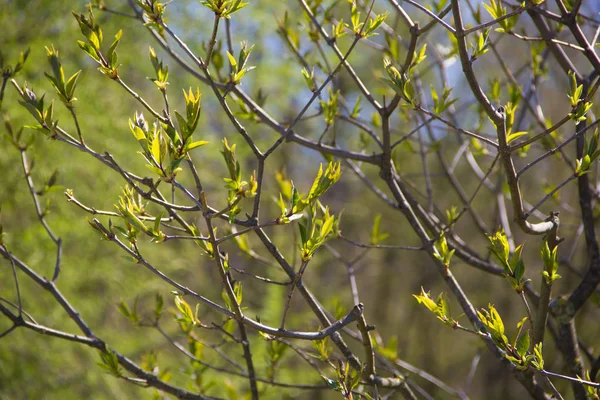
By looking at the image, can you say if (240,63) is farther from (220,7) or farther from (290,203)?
(290,203)

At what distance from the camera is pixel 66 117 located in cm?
271

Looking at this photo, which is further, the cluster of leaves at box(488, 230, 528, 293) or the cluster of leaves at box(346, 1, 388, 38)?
the cluster of leaves at box(346, 1, 388, 38)

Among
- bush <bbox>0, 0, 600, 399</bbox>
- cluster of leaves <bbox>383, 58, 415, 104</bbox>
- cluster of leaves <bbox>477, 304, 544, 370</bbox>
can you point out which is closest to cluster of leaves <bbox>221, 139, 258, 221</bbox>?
bush <bbox>0, 0, 600, 399</bbox>

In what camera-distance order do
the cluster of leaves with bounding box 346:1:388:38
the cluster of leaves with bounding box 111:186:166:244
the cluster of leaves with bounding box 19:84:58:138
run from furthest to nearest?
the cluster of leaves with bounding box 346:1:388:38
the cluster of leaves with bounding box 19:84:58:138
the cluster of leaves with bounding box 111:186:166:244

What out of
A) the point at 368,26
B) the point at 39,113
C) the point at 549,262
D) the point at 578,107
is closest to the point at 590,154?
the point at 578,107

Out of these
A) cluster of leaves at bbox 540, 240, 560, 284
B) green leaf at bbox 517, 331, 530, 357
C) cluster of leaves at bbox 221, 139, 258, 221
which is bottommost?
green leaf at bbox 517, 331, 530, 357

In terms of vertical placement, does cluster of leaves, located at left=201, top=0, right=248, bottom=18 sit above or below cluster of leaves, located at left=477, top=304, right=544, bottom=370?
above

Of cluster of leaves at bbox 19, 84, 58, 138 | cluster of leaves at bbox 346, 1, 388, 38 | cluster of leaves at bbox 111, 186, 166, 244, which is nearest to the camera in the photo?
cluster of leaves at bbox 111, 186, 166, 244

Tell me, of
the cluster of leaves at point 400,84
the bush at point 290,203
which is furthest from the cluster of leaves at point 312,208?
the cluster of leaves at point 400,84

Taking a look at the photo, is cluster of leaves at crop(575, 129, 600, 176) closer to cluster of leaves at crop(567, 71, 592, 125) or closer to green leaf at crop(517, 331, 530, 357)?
cluster of leaves at crop(567, 71, 592, 125)

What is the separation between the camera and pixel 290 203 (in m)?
1.41

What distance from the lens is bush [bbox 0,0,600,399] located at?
953 mm

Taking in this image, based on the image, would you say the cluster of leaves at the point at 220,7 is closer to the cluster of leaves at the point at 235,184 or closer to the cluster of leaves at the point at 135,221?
the cluster of leaves at the point at 235,184

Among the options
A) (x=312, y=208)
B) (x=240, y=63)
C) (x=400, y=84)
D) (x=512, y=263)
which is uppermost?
(x=240, y=63)
